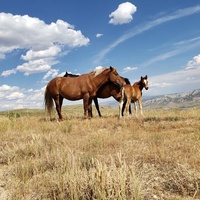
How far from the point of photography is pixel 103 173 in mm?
3365

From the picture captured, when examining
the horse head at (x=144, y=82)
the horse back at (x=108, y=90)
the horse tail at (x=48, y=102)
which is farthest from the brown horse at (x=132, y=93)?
the horse tail at (x=48, y=102)

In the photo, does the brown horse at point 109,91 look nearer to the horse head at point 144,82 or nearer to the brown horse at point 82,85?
the brown horse at point 82,85

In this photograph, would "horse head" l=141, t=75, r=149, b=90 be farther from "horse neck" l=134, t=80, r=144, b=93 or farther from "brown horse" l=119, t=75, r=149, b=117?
"horse neck" l=134, t=80, r=144, b=93

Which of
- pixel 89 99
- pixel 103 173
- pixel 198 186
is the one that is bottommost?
pixel 198 186

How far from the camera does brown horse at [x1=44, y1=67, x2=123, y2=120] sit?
1365cm

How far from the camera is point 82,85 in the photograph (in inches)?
538

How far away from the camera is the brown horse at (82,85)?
44.8 ft

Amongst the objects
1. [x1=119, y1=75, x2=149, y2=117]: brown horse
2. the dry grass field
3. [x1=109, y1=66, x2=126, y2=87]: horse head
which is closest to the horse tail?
[x1=109, y1=66, x2=126, y2=87]: horse head

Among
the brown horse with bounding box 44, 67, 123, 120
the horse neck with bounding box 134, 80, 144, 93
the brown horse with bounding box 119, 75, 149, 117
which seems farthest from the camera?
the horse neck with bounding box 134, 80, 144, 93

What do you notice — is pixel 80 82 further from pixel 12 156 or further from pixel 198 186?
pixel 198 186

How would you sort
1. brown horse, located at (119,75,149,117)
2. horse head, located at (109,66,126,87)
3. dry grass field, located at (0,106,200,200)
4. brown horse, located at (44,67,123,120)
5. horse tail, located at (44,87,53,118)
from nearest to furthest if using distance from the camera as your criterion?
dry grass field, located at (0,106,200,200)
brown horse, located at (44,67,123,120)
horse head, located at (109,66,126,87)
brown horse, located at (119,75,149,117)
horse tail, located at (44,87,53,118)

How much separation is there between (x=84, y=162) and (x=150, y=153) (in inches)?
58.6

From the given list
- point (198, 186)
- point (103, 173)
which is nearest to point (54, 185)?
point (103, 173)

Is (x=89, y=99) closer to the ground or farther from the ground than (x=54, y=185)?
farther from the ground
